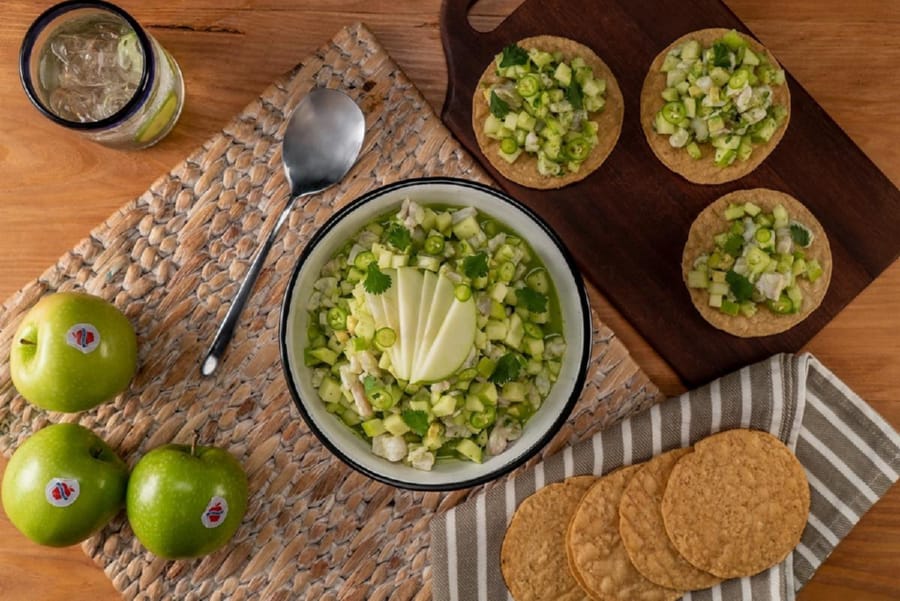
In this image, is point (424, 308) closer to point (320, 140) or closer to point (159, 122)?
point (320, 140)

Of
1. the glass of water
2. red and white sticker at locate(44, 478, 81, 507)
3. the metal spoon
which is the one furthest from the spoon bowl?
red and white sticker at locate(44, 478, 81, 507)

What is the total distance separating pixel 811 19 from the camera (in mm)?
2369

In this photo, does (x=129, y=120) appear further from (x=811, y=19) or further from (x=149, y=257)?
(x=811, y=19)

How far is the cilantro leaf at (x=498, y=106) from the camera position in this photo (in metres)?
2.24

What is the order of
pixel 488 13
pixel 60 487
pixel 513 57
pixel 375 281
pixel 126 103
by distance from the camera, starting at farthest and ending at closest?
pixel 488 13 → pixel 513 57 → pixel 126 103 → pixel 60 487 → pixel 375 281

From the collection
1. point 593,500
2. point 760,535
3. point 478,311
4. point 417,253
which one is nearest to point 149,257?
point 417,253

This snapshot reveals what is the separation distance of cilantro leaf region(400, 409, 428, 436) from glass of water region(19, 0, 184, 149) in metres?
0.99

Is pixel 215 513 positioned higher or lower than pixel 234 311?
lower

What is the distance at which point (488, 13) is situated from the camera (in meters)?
2.37

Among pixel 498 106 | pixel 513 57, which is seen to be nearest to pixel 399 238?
pixel 498 106

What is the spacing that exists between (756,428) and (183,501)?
4.78 ft

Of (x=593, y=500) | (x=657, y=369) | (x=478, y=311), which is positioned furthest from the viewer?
(x=657, y=369)

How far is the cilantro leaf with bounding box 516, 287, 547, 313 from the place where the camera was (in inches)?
80.4

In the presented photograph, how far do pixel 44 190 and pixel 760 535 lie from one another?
211 centimetres
